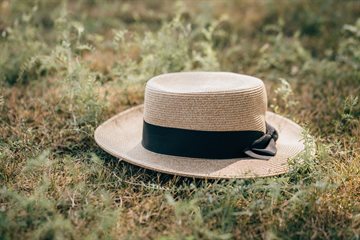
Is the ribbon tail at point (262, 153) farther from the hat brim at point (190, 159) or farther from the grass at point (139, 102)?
the grass at point (139, 102)

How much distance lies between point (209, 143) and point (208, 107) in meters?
0.19

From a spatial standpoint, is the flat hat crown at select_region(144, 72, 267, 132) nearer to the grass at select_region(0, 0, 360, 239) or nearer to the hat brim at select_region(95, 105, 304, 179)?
the hat brim at select_region(95, 105, 304, 179)

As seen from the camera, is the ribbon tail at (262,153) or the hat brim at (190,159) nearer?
the hat brim at (190,159)

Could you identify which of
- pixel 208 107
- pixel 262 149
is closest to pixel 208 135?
pixel 208 107

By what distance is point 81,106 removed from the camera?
139 inches

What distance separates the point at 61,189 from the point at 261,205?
1029mm

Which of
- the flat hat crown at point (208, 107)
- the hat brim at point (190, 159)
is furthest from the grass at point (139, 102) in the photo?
the flat hat crown at point (208, 107)

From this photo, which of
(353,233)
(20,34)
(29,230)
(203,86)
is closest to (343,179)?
(353,233)

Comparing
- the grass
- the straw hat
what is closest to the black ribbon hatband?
the straw hat

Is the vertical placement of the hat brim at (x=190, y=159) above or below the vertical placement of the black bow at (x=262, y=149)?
below

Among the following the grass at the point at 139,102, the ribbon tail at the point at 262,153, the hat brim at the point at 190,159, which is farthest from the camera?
the ribbon tail at the point at 262,153

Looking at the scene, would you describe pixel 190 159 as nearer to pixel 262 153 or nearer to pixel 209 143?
pixel 209 143

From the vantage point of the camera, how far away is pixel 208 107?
2.73 metres

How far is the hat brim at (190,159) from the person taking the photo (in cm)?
270
